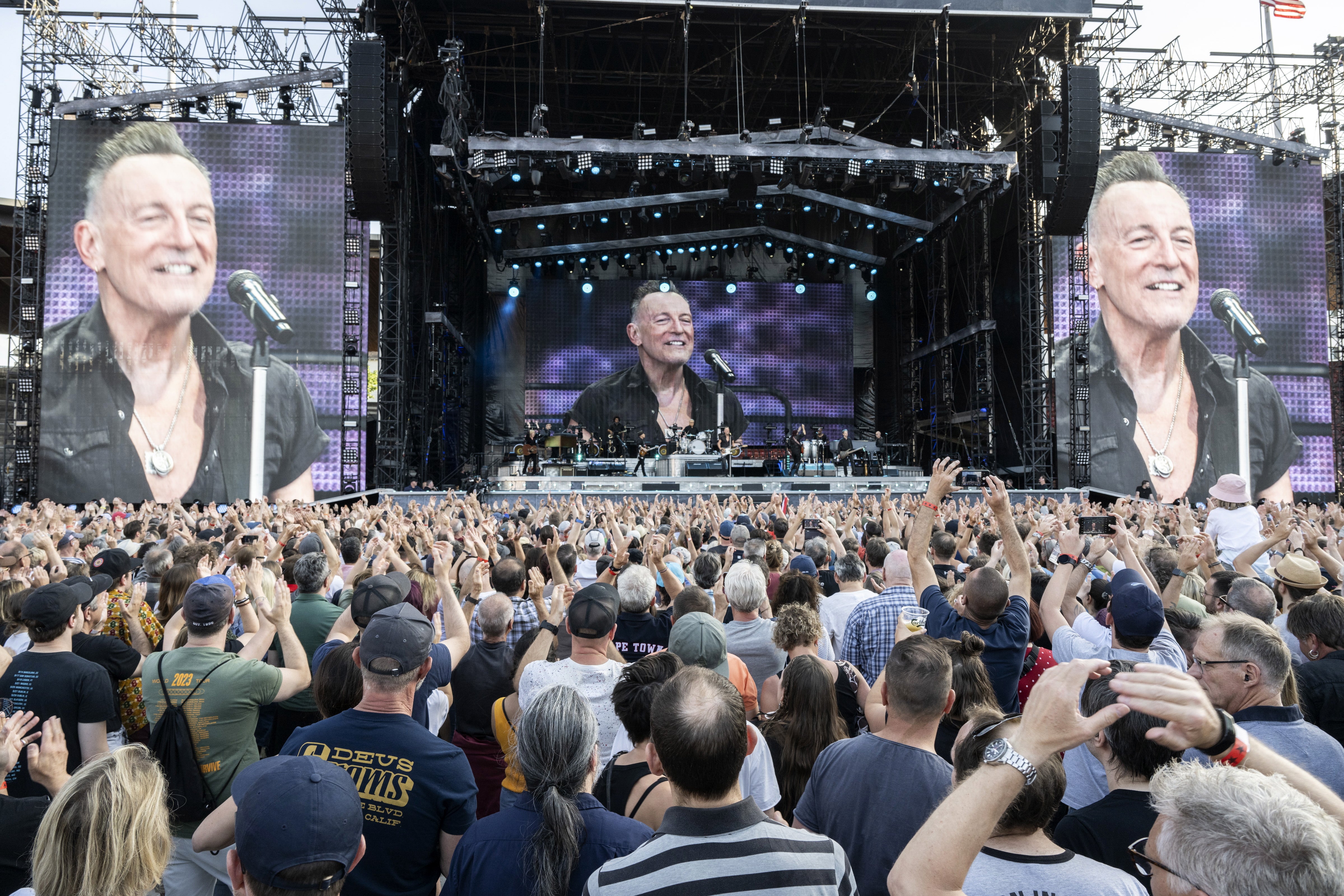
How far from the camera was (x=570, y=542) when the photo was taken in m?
6.50

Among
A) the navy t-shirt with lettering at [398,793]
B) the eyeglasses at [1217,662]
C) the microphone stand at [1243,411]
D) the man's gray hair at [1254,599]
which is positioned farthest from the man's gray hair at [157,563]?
the microphone stand at [1243,411]

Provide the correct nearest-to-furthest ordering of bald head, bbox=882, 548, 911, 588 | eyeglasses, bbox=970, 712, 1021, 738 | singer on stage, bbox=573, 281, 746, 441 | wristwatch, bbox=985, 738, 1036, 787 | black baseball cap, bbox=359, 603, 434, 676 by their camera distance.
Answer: wristwatch, bbox=985, 738, 1036, 787
eyeglasses, bbox=970, 712, 1021, 738
black baseball cap, bbox=359, 603, 434, 676
bald head, bbox=882, 548, 911, 588
singer on stage, bbox=573, 281, 746, 441

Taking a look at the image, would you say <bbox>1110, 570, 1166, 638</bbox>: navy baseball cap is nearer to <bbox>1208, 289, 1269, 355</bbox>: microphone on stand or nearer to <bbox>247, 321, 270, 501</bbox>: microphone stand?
<bbox>247, 321, 270, 501</bbox>: microphone stand

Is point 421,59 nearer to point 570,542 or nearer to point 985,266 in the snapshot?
point 985,266

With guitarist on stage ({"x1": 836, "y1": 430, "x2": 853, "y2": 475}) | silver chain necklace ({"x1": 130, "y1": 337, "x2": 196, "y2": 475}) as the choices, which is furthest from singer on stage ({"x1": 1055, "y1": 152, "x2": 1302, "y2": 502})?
silver chain necklace ({"x1": 130, "y1": 337, "x2": 196, "y2": 475})

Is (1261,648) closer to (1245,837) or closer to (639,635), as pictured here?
(1245,837)

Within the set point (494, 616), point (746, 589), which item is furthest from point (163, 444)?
point (746, 589)

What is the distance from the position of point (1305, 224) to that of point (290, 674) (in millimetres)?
24442

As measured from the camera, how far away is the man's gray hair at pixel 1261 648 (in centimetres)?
237

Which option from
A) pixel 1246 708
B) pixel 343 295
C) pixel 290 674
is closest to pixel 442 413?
pixel 343 295

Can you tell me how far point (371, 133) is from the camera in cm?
1530

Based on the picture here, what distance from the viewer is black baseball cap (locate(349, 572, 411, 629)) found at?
10.4 ft

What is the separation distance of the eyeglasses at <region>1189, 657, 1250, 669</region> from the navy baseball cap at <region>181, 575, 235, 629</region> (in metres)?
2.98

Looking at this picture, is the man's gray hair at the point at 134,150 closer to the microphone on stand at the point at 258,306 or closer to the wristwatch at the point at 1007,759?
the microphone on stand at the point at 258,306
